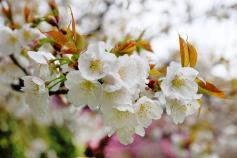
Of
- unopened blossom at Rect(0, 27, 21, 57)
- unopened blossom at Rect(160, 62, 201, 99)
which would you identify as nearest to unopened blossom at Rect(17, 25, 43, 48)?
unopened blossom at Rect(0, 27, 21, 57)

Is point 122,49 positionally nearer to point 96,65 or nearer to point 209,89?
point 96,65

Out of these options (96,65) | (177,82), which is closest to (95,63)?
(96,65)

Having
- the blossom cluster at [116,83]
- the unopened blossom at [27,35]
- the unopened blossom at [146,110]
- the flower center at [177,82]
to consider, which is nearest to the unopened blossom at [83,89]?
the blossom cluster at [116,83]

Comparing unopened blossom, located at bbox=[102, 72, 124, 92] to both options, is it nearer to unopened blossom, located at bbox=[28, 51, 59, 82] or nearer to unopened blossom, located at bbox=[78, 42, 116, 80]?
unopened blossom, located at bbox=[78, 42, 116, 80]

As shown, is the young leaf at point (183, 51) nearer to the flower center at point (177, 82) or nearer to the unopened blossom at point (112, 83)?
the flower center at point (177, 82)

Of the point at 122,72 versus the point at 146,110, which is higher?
the point at 122,72
